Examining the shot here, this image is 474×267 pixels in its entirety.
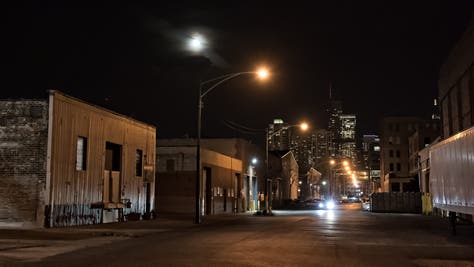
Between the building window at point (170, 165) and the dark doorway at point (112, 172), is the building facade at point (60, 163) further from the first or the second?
the building window at point (170, 165)

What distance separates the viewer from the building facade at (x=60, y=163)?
26.1 m

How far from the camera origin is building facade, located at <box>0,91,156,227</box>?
26.1 m

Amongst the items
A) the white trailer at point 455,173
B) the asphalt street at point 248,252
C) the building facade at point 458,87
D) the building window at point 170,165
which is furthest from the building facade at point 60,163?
the building facade at point 458,87

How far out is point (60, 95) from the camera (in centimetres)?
A: 2716

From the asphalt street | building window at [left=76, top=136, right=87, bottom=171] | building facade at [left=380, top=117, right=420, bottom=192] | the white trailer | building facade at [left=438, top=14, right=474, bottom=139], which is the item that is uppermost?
building facade at [left=380, top=117, right=420, bottom=192]

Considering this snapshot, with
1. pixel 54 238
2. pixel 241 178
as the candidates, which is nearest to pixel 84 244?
pixel 54 238

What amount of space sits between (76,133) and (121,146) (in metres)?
5.61

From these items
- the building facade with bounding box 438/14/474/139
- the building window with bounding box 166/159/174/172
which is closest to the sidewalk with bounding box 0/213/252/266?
the building window with bounding box 166/159/174/172

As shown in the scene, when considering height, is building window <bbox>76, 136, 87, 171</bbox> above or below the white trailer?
above

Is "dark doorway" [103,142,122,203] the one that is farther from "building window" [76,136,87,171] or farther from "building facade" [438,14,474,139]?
"building facade" [438,14,474,139]

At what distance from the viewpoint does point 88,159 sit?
98.4 ft

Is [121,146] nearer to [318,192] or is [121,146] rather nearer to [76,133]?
[76,133]

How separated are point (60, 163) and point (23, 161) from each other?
1.60 metres

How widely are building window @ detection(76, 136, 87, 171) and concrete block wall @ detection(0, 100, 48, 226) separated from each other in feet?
9.74
